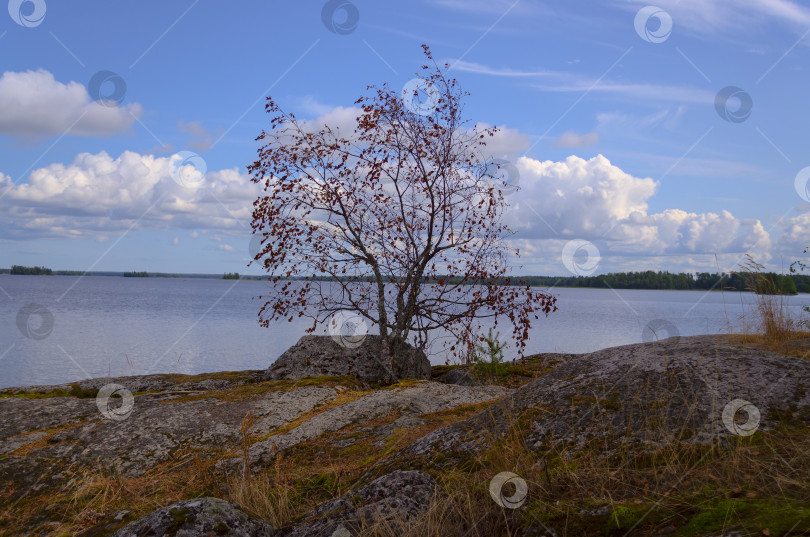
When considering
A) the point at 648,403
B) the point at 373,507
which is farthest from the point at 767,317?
the point at 373,507

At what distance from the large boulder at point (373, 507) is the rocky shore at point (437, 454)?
0.01m

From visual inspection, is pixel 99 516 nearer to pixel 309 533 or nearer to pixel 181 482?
pixel 181 482

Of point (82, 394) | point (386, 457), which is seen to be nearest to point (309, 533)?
point (386, 457)

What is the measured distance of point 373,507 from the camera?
3252 millimetres

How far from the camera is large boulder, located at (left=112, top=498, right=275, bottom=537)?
3059 millimetres

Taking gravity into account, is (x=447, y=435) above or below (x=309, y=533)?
above

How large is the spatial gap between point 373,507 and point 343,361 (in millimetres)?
8116

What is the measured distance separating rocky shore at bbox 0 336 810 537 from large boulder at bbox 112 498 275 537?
0.04 feet

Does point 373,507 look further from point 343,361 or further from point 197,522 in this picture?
point 343,361

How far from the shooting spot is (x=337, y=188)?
1170cm

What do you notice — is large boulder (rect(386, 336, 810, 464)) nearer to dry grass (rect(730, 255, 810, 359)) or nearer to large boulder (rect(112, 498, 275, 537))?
large boulder (rect(112, 498, 275, 537))

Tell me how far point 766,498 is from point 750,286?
31.2ft

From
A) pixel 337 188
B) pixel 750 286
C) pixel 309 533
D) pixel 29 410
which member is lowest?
pixel 309 533

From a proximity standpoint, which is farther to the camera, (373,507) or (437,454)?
(437,454)
